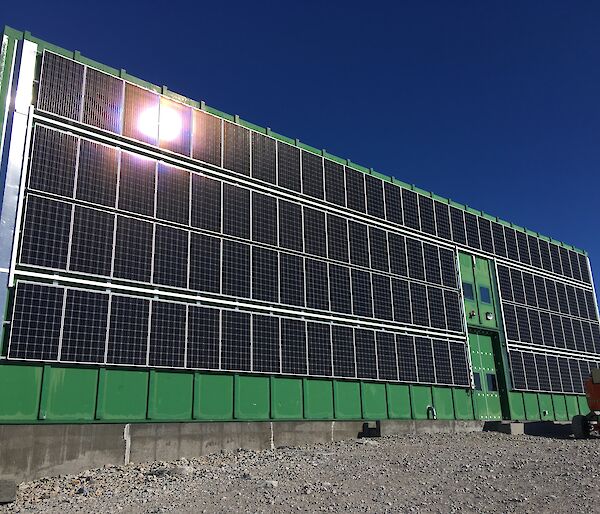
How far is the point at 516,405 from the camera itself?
107 ft

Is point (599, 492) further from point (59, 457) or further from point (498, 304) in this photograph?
point (498, 304)

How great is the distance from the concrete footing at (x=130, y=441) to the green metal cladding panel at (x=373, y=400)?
1.45 m

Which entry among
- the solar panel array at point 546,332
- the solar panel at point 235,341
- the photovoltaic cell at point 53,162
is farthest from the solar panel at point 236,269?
the solar panel array at point 546,332

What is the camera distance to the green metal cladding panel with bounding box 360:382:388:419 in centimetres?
2527

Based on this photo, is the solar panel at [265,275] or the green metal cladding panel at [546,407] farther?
the green metal cladding panel at [546,407]

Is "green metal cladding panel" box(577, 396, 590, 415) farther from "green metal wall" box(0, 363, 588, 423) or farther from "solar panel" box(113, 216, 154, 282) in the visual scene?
"solar panel" box(113, 216, 154, 282)

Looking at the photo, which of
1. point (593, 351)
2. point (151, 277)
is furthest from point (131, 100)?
point (593, 351)

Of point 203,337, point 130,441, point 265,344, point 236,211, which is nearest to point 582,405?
point 265,344

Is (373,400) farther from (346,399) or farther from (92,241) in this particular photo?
(92,241)

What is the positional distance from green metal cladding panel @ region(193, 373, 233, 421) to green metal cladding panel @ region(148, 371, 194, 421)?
274 mm

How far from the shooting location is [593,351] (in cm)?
3938

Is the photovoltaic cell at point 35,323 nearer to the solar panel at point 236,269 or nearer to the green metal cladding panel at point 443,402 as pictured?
the solar panel at point 236,269

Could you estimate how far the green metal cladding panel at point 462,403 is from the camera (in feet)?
95.9

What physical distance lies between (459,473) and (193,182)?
1427cm
